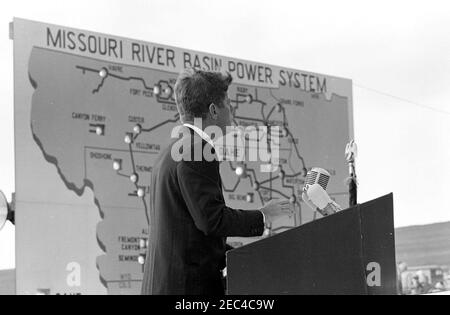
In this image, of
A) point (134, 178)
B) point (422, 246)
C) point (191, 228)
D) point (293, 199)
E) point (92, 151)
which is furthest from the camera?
point (422, 246)

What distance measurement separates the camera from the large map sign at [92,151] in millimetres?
3104

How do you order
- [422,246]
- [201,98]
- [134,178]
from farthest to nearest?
[422,246], [134,178], [201,98]

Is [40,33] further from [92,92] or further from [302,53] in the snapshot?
[302,53]

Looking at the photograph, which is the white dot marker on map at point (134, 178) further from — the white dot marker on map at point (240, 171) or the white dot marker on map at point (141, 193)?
the white dot marker on map at point (240, 171)

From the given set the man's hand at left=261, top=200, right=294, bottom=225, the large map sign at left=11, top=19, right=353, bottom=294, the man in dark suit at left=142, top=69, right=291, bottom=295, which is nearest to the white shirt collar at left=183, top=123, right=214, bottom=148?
the man in dark suit at left=142, top=69, right=291, bottom=295

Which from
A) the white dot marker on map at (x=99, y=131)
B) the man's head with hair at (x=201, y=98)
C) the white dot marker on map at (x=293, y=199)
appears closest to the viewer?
the man's head with hair at (x=201, y=98)

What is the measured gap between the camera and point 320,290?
1463mm

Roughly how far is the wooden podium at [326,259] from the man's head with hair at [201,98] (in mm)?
433

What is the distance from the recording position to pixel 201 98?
1.84 metres

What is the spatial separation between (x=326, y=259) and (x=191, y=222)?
0.33m

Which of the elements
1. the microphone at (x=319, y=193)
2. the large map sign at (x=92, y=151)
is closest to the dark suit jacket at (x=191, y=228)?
the microphone at (x=319, y=193)

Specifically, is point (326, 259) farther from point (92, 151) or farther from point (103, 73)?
point (103, 73)

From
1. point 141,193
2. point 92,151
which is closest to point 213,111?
point 92,151
